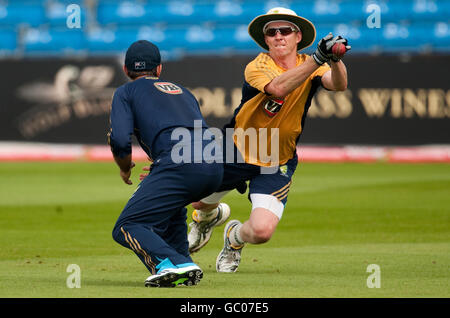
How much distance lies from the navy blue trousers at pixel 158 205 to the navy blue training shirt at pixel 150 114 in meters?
0.19

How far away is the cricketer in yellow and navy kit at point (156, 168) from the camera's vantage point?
6.68 metres

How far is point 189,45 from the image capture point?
27.4 m

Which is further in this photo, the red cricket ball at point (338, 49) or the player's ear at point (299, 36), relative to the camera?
the player's ear at point (299, 36)

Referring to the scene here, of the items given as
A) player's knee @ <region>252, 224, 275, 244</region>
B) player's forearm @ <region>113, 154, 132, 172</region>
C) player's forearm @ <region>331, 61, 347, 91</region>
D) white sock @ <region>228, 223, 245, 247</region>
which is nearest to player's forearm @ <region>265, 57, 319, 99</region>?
player's forearm @ <region>331, 61, 347, 91</region>

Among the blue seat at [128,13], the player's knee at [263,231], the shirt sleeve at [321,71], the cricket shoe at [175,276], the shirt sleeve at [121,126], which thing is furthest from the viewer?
the blue seat at [128,13]

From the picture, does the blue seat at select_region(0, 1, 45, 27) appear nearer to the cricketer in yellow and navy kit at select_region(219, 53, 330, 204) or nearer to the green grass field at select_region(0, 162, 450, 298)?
the green grass field at select_region(0, 162, 450, 298)

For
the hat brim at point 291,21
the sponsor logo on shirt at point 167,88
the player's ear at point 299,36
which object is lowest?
the sponsor logo on shirt at point 167,88

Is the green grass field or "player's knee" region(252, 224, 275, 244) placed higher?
"player's knee" region(252, 224, 275, 244)

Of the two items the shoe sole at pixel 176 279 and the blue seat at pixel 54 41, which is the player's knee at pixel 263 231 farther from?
the blue seat at pixel 54 41

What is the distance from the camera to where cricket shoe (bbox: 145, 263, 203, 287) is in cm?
655

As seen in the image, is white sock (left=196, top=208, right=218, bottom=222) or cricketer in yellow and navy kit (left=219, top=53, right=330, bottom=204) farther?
white sock (left=196, top=208, right=218, bottom=222)

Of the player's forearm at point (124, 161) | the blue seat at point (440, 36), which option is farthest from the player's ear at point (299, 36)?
the blue seat at point (440, 36)

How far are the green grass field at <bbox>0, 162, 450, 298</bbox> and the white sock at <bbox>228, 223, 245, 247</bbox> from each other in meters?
0.25
